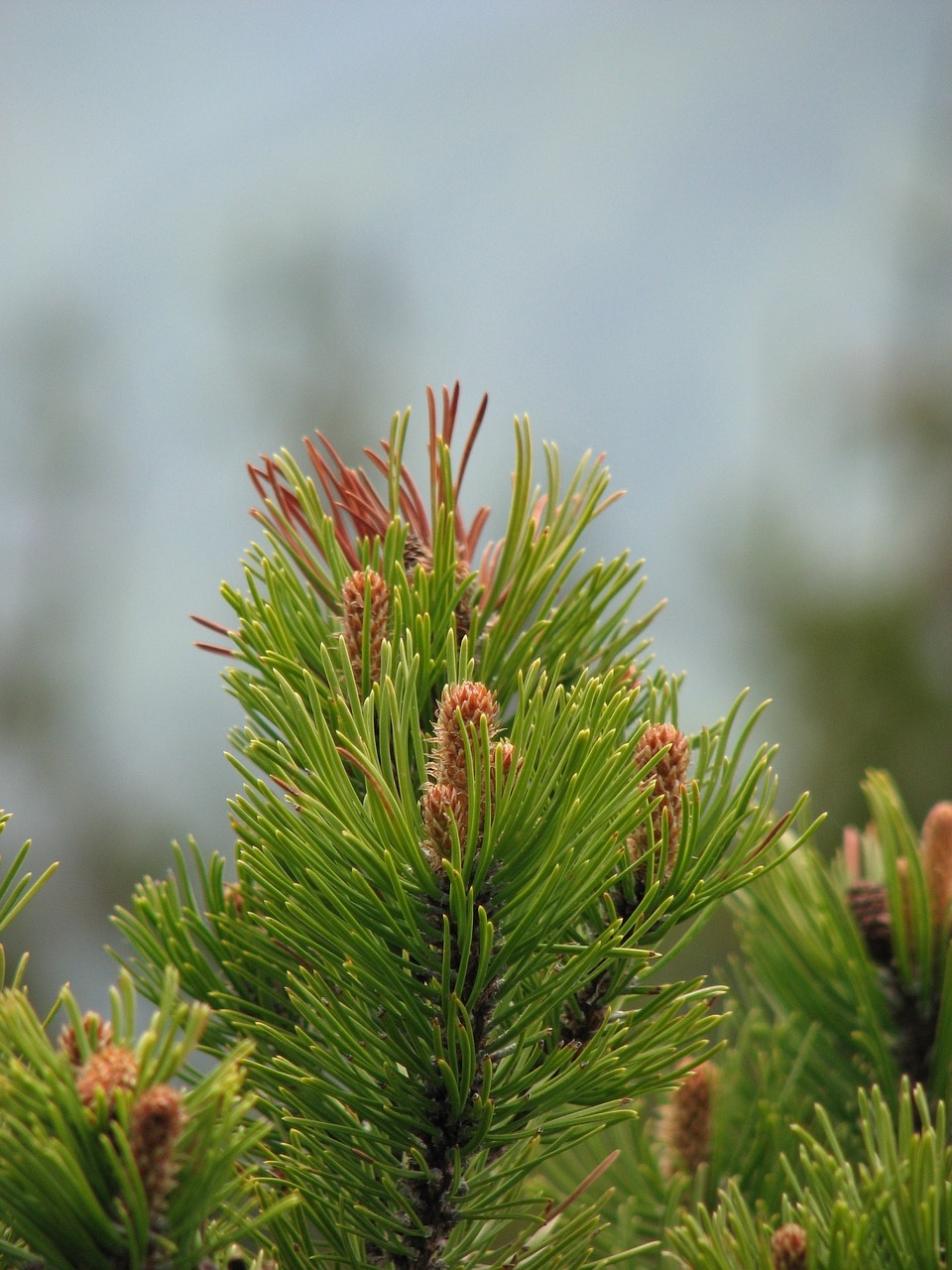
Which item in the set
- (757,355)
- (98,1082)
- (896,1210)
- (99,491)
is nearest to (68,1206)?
(98,1082)

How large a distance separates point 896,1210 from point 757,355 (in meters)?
2.86

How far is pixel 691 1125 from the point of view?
311mm

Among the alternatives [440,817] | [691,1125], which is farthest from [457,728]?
[691,1125]

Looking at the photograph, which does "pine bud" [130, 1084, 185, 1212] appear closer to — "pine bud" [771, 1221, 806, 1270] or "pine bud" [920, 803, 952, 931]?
"pine bud" [771, 1221, 806, 1270]

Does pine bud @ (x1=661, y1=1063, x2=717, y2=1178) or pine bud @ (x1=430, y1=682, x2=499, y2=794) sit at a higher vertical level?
pine bud @ (x1=430, y1=682, x2=499, y2=794)

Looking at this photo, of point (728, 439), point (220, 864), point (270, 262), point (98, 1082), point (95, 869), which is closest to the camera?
point (98, 1082)

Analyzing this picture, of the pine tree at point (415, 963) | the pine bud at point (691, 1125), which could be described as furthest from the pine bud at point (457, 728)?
the pine bud at point (691, 1125)

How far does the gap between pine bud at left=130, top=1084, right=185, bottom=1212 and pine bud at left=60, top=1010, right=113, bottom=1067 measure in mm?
15

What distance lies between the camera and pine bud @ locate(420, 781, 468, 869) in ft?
0.63

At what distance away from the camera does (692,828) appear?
8.2 inches

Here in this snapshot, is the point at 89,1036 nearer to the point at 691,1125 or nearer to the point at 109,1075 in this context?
the point at 109,1075

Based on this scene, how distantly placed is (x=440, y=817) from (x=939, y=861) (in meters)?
0.18

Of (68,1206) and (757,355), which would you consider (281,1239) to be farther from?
(757,355)

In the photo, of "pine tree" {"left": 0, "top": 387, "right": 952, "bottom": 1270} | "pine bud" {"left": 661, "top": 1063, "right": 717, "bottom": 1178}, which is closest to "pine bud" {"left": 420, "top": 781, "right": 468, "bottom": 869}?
"pine tree" {"left": 0, "top": 387, "right": 952, "bottom": 1270}
